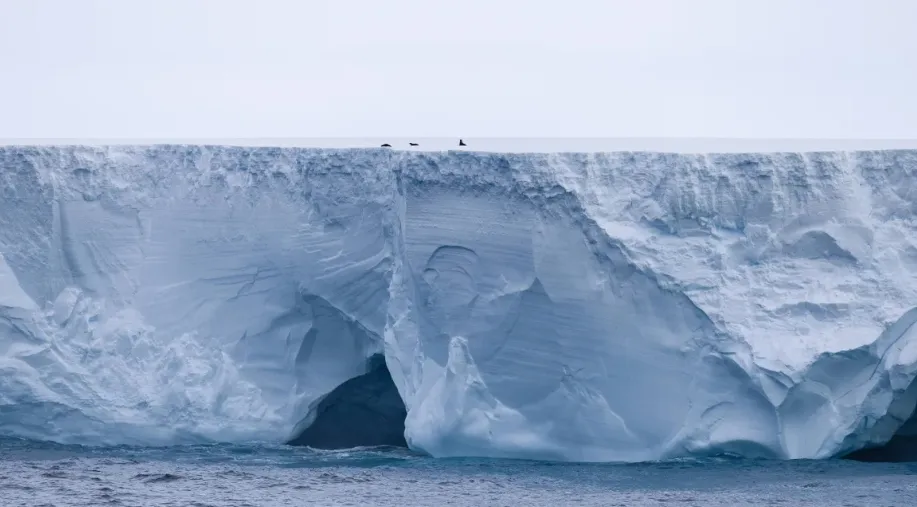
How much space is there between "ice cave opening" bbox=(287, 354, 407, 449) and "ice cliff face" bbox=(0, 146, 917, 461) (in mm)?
492

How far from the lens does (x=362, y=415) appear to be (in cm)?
1384

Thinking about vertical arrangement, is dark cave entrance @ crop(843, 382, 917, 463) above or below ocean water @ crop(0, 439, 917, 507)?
above

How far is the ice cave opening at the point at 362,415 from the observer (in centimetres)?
1356

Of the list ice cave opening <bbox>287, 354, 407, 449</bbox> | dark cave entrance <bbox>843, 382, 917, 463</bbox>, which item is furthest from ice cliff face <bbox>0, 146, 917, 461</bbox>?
ice cave opening <bbox>287, 354, 407, 449</bbox>

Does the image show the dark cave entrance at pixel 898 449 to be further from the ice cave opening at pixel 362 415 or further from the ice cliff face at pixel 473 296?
the ice cave opening at pixel 362 415

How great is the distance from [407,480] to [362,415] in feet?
7.73

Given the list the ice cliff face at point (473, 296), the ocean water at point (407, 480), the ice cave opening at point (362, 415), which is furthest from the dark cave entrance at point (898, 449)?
the ice cave opening at point (362, 415)

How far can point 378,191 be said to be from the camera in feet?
42.7

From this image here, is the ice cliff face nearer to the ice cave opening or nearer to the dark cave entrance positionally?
the dark cave entrance

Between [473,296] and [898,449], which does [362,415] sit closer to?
[473,296]

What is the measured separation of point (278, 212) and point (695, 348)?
161 inches

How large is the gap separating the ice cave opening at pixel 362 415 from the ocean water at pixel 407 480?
30.7 inches

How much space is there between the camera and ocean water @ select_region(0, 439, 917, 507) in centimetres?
1075

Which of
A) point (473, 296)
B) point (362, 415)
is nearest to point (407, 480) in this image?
point (473, 296)
